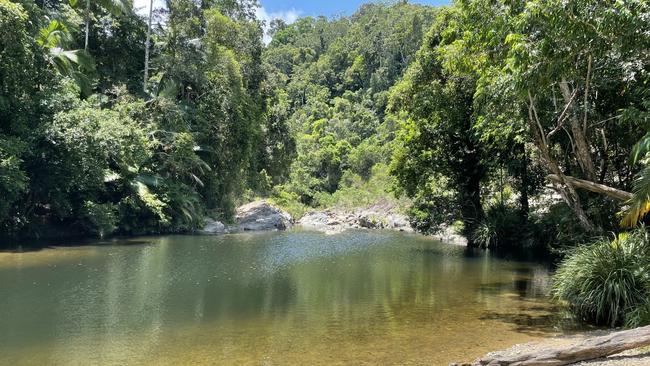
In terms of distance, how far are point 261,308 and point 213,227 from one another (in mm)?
23298

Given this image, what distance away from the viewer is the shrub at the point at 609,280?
32.1 ft

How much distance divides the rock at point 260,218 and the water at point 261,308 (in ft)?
55.9

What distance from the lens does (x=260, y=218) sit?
40500 millimetres

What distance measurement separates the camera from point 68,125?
24469 millimetres

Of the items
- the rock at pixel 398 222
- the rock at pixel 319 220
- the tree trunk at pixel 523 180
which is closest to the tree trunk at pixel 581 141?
the tree trunk at pixel 523 180

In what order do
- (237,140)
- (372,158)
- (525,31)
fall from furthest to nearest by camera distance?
(372,158) → (237,140) → (525,31)

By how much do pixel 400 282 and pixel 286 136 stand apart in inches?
1133

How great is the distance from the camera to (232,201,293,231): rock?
39.0 meters

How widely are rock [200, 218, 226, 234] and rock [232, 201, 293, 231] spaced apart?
175 cm

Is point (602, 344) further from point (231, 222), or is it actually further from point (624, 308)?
point (231, 222)

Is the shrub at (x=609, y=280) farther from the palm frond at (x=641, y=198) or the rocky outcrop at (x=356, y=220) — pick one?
the rocky outcrop at (x=356, y=220)

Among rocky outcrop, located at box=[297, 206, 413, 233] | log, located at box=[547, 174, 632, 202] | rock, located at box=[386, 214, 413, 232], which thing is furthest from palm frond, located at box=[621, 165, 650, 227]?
rock, located at box=[386, 214, 413, 232]

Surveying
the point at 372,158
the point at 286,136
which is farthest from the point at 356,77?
the point at 286,136

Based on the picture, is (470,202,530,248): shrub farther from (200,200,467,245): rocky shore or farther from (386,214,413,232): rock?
(386,214,413,232): rock
